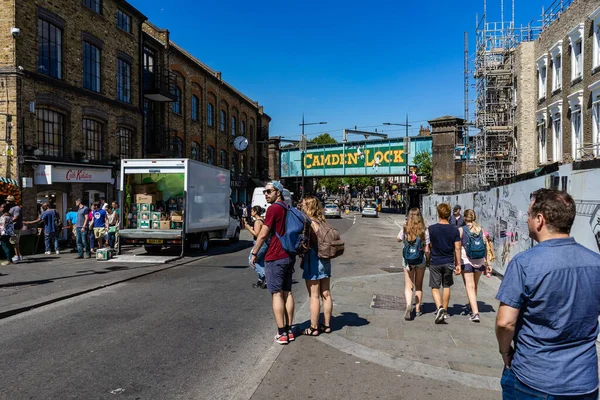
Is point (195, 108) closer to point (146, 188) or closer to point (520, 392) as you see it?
point (146, 188)

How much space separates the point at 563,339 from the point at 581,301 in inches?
8.4

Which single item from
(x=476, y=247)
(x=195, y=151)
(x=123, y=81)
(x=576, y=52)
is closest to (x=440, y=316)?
(x=476, y=247)

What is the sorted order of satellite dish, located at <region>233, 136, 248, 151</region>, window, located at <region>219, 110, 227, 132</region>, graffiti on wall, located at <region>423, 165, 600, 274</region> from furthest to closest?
1. satellite dish, located at <region>233, 136, 248, 151</region>
2. window, located at <region>219, 110, 227, 132</region>
3. graffiti on wall, located at <region>423, 165, 600, 274</region>

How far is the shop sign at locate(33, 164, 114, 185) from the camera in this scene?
1616 cm

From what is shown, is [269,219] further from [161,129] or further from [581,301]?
[161,129]

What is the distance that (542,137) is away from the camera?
27.7m

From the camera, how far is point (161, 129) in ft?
87.1

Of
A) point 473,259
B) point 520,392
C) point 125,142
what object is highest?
point 125,142

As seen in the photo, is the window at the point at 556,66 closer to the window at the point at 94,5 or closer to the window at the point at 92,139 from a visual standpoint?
the window at the point at 94,5

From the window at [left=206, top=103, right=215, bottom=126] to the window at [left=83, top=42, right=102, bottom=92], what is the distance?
1377 centimetres

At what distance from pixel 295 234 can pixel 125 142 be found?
1927 cm

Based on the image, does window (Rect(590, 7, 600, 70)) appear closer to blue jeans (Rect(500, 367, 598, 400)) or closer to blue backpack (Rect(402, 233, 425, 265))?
blue backpack (Rect(402, 233, 425, 265))

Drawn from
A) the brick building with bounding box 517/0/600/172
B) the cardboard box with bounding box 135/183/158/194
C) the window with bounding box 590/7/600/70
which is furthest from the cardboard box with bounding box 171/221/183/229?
the window with bounding box 590/7/600/70

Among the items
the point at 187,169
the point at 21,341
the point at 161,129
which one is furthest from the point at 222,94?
the point at 21,341
